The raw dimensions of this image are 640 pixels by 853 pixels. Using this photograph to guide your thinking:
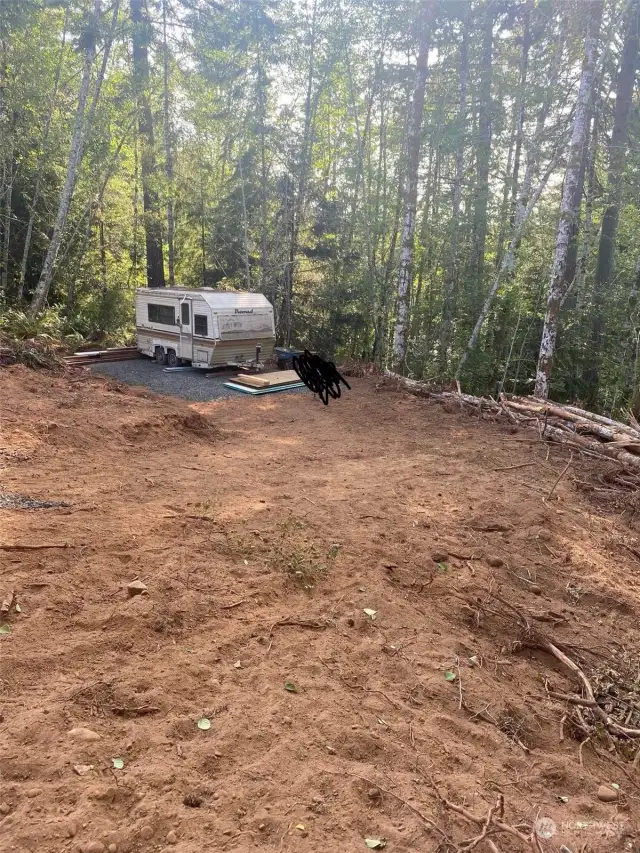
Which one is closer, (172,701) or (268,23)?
(172,701)

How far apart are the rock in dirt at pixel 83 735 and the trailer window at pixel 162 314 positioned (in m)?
14.0

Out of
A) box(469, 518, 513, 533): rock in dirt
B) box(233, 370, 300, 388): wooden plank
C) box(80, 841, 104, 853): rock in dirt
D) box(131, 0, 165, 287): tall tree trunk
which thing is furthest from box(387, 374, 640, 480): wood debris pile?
box(131, 0, 165, 287): tall tree trunk

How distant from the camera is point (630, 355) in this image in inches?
494

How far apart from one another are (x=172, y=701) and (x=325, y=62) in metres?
20.3

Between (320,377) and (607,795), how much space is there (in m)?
11.3

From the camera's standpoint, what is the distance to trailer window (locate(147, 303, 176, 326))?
15.5m

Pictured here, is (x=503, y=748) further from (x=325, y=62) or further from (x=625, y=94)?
(x=325, y=62)

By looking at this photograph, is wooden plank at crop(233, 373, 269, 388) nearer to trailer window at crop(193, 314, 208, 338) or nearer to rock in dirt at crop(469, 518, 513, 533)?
trailer window at crop(193, 314, 208, 338)

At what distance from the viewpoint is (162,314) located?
15828 mm

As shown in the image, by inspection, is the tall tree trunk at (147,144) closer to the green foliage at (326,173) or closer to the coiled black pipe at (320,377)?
the green foliage at (326,173)

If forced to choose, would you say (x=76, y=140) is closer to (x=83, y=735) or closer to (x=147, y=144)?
(x=147, y=144)

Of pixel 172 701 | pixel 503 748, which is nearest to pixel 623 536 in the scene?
pixel 503 748

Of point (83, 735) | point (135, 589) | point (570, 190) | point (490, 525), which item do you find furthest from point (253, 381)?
point (83, 735)

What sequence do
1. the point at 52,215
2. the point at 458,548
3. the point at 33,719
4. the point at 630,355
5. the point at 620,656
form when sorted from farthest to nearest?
the point at 52,215, the point at 630,355, the point at 458,548, the point at 620,656, the point at 33,719
